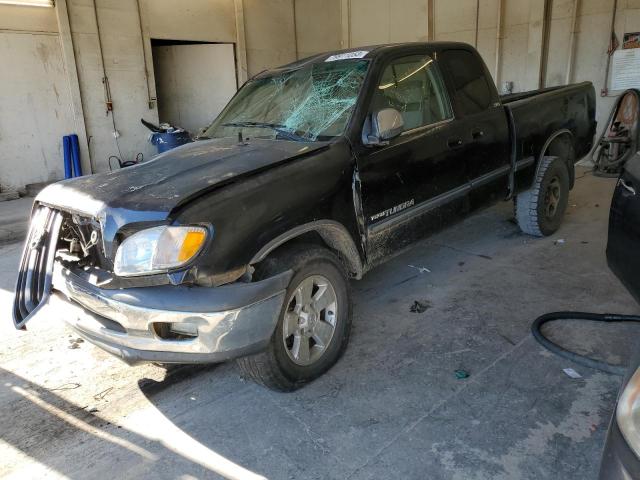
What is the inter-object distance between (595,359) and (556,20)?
318 inches

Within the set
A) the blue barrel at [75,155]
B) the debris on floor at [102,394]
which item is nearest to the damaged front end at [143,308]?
the debris on floor at [102,394]

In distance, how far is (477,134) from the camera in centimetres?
409

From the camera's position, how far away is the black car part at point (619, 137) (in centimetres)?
826

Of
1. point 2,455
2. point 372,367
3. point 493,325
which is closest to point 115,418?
point 2,455

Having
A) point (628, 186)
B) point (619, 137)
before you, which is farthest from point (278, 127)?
point (619, 137)

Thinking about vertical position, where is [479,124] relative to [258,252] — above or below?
above

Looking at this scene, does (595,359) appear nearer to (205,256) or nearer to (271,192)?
(271,192)

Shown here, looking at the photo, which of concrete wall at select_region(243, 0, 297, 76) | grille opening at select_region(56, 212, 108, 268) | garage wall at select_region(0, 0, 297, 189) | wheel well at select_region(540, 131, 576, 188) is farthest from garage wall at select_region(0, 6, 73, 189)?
wheel well at select_region(540, 131, 576, 188)

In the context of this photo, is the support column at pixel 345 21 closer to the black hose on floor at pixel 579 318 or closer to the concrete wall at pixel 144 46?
the concrete wall at pixel 144 46

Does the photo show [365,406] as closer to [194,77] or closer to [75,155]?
[75,155]

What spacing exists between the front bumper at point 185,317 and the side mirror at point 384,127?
1.17 meters

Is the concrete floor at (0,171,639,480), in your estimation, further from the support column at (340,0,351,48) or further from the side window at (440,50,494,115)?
the support column at (340,0,351,48)

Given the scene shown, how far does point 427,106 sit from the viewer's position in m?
3.79

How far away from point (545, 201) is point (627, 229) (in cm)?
238
